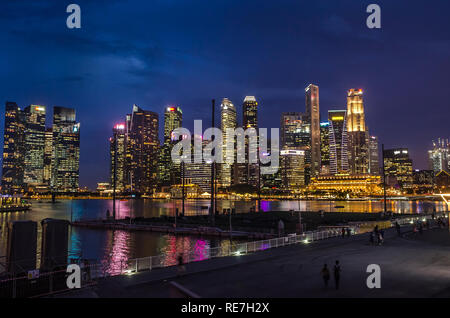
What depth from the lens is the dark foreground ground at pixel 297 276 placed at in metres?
16.5

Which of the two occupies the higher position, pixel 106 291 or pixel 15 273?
pixel 15 273

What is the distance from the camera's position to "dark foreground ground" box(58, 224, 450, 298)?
16.5 meters

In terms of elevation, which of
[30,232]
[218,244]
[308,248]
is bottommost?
[218,244]

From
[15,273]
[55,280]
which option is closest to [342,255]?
[55,280]

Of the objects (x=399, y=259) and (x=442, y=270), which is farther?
(x=399, y=259)

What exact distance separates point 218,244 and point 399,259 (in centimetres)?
2874

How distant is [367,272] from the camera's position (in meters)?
20.6

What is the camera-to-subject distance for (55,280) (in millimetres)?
16453

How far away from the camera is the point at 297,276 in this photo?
19.9 metres
